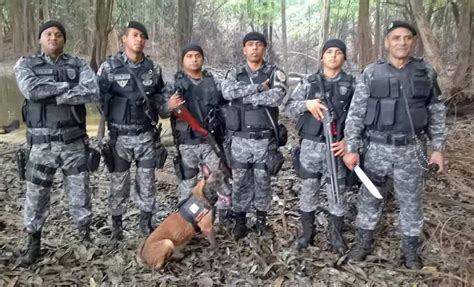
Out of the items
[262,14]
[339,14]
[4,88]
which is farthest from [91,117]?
[339,14]

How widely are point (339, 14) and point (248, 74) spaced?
17426 millimetres

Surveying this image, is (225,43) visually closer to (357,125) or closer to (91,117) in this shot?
(91,117)

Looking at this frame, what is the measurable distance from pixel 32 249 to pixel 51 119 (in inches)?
48.7

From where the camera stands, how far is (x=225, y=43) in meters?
22.8

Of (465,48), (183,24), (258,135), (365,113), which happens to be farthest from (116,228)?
(465,48)

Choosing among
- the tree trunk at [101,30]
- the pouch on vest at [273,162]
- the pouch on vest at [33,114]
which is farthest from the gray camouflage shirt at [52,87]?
the tree trunk at [101,30]

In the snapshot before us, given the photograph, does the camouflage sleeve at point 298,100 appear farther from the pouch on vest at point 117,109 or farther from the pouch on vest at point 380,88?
the pouch on vest at point 117,109

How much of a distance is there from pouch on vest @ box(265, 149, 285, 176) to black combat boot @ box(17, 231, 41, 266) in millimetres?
2293

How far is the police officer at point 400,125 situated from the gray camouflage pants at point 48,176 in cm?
249

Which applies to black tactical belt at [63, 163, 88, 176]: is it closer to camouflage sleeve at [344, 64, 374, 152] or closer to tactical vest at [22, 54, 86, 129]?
tactical vest at [22, 54, 86, 129]

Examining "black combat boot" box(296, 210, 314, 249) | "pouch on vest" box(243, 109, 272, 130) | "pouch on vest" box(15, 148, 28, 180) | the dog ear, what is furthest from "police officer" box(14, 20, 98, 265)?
"black combat boot" box(296, 210, 314, 249)

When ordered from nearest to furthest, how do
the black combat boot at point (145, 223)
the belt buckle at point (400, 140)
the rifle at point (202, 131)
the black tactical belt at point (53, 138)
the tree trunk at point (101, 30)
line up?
the belt buckle at point (400, 140), the black tactical belt at point (53, 138), the rifle at point (202, 131), the black combat boot at point (145, 223), the tree trunk at point (101, 30)

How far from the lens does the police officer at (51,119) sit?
418cm

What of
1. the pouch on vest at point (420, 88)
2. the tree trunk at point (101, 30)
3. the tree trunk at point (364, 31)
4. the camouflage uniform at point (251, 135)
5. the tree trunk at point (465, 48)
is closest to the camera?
the pouch on vest at point (420, 88)
